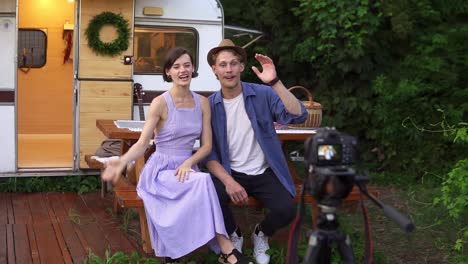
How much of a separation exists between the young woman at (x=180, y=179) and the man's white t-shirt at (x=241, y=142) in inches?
6.3

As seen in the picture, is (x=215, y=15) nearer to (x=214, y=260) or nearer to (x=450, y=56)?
(x=450, y=56)

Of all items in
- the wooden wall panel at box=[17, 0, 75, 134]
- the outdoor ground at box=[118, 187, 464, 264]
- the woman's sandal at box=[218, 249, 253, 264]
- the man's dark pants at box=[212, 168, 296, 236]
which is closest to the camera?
the woman's sandal at box=[218, 249, 253, 264]

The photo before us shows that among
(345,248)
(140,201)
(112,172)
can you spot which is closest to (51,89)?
(140,201)

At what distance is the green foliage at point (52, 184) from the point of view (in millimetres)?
7254

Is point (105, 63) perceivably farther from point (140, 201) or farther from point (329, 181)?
point (329, 181)

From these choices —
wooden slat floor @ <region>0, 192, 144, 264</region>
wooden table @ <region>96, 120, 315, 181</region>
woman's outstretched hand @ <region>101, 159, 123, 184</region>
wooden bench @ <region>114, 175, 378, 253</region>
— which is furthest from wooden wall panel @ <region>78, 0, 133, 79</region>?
woman's outstretched hand @ <region>101, 159, 123, 184</region>

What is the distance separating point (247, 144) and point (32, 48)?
5.51m

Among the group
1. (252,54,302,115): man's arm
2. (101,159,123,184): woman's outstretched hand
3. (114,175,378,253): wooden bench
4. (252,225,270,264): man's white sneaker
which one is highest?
(252,54,302,115): man's arm

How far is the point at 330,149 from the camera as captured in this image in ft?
8.26

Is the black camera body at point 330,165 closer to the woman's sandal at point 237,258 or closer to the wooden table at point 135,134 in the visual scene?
the woman's sandal at point 237,258

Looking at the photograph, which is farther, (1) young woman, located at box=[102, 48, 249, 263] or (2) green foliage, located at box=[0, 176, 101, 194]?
(2) green foliage, located at box=[0, 176, 101, 194]

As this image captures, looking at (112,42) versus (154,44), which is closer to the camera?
(112,42)

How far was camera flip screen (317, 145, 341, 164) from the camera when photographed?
98.8 inches

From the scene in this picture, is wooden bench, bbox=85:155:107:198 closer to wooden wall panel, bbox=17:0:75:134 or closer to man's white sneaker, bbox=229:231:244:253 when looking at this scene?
man's white sneaker, bbox=229:231:244:253
